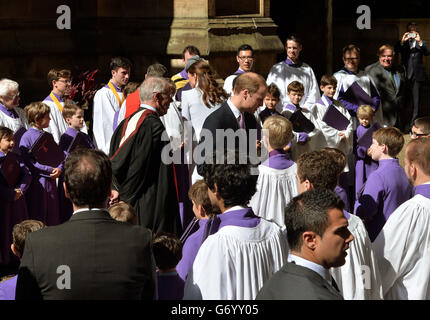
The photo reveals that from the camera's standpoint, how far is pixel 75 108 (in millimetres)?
9391

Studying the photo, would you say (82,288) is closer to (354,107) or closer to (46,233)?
(46,233)

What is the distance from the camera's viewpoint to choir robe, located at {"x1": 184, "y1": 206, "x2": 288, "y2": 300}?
4.54 meters

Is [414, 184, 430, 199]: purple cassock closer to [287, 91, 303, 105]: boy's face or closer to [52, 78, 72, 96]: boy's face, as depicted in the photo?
[287, 91, 303, 105]: boy's face

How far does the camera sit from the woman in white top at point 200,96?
9.09 metres

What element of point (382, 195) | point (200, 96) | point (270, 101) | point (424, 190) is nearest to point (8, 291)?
point (424, 190)

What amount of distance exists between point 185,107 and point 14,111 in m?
1.87

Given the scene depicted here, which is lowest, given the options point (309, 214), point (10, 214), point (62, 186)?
point (10, 214)

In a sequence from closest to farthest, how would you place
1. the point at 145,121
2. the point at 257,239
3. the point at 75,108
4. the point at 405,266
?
the point at 257,239 → the point at 405,266 → the point at 145,121 → the point at 75,108

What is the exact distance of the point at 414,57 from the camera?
14844mm

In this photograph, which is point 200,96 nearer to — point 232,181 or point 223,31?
point 223,31

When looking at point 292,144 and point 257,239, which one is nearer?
point 257,239

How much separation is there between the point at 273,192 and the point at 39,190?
9.17 ft

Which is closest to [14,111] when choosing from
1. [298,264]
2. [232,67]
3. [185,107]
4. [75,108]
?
[75,108]

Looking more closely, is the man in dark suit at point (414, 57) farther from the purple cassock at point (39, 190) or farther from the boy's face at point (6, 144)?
the boy's face at point (6, 144)
